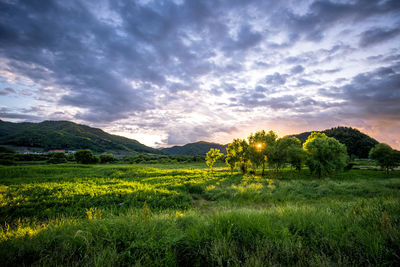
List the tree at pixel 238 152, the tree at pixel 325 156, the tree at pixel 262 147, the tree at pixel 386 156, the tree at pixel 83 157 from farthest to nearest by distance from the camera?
the tree at pixel 83 157
the tree at pixel 386 156
the tree at pixel 238 152
the tree at pixel 262 147
the tree at pixel 325 156

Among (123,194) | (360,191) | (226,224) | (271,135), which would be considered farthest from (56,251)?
(271,135)

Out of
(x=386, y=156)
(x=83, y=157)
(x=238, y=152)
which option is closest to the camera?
(x=238, y=152)

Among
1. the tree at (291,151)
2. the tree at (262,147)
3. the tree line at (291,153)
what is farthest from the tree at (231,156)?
the tree at (291,151)

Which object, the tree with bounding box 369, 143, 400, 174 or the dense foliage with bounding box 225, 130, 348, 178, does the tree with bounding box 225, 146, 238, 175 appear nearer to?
the dense foliage with bounding box 225, 130, 348, 178

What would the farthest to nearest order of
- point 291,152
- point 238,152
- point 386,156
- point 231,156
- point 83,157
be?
point 83,157, point 386,156, point 231,156, point 238,152, point 291,152

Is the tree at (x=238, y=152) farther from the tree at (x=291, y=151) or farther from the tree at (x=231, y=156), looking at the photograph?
the tree at (x=291, y=151)

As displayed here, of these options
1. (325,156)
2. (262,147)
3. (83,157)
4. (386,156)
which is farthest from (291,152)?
(83,157)

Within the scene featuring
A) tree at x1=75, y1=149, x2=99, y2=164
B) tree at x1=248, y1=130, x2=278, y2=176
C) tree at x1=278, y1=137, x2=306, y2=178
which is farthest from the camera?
tree at x1=75, y1=149, x2=99, y2=164

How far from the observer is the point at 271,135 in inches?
1337

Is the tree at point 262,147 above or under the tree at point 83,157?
above

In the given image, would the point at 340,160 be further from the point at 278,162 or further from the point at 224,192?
the point at 224,192

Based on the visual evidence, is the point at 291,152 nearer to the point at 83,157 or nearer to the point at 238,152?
the point at 238,152

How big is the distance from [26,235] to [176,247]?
4.75 meters

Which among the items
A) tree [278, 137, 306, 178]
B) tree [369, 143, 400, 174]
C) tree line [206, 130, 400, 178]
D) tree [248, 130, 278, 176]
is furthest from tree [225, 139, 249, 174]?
tree [369, 143, 400, 174]
